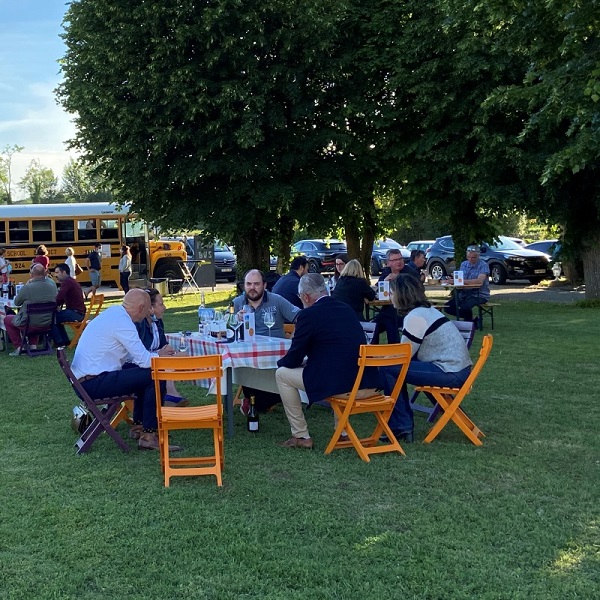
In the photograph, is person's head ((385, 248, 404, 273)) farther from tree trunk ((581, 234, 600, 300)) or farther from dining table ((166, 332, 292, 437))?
tree trunk ((581, 234, 600, 300))

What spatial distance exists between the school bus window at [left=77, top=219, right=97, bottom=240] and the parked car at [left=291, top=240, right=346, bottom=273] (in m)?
8.89

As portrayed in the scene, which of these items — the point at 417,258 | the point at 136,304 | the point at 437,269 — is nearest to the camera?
the point at 136,304

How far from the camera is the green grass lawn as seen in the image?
4273 millimetres

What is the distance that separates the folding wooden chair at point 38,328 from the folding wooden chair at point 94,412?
6404mm

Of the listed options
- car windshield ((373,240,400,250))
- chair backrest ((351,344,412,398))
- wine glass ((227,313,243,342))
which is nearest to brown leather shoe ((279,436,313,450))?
chair backrest ((351,344,412,398))

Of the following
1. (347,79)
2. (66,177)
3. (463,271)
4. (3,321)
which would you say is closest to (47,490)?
(3,321)

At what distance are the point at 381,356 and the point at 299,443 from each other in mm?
1110

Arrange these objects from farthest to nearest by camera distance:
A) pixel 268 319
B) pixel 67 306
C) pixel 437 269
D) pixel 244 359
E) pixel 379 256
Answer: pixel 379 256
pixel 437 269
pixel 67 306
pixel 268 319
pixel 244 359

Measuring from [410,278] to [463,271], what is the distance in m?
8.54

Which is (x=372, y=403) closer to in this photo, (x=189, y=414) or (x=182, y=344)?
(x=189, y=414)

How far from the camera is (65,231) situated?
29172mm

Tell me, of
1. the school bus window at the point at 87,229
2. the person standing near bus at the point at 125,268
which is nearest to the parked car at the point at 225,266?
the school bus window at the point at 87,229

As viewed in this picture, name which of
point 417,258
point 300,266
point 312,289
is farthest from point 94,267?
point 312,289

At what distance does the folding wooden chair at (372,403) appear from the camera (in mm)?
6516
